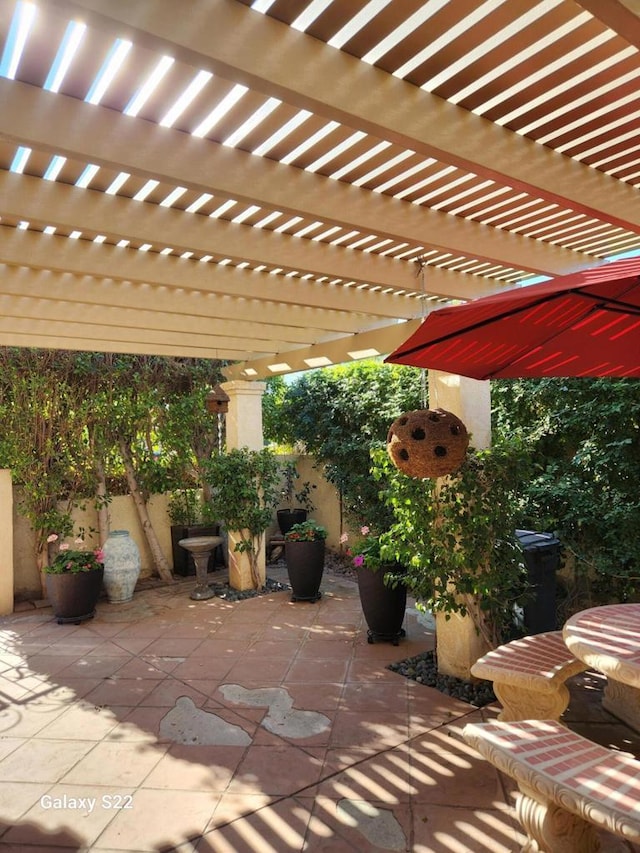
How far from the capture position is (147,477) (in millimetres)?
8117

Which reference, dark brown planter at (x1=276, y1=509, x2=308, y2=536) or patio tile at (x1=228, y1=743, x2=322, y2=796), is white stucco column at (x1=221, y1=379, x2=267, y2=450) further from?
patio tile at (x1=228, y1=743, x2=322, y2=796)

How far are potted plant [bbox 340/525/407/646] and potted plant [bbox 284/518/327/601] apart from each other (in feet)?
4.67

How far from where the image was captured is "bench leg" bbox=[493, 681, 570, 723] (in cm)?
295

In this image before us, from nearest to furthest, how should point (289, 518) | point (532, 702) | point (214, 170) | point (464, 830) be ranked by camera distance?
point (214, 170) → point (464, 830) → point (532, 702) → point (289, 518)

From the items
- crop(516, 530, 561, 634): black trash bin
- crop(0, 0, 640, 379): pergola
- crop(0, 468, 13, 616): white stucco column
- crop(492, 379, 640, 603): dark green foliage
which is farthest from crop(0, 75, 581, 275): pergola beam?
crop(0, 468, 13, 616): white stucco column

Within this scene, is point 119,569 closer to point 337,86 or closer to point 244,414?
point 244,414

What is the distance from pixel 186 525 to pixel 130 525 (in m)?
0.81

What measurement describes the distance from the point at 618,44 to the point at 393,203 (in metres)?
1.33

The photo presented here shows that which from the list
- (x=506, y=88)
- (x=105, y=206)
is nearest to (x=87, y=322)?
(x=105, y=206)

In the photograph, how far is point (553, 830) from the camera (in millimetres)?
2227

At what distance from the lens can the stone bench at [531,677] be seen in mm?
2910

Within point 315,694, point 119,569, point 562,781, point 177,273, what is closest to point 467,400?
point 177,273

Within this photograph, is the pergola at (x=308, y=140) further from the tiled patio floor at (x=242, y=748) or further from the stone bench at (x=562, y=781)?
the tiled patio floor at (x=242, y=748)

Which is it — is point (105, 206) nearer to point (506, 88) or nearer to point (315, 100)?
point (315, 100)
